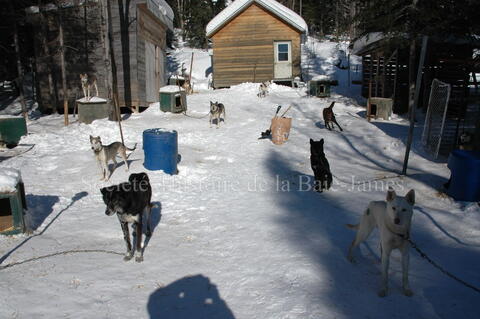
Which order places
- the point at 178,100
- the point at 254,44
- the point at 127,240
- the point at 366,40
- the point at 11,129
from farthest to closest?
the point at 254,44, the point at 366,40, the point at 178,100, the point at 11,129, the point at 127,240

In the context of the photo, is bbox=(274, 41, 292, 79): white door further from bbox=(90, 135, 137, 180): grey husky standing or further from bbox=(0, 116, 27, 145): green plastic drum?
bbox=(90, 135, 137, 180): grey husky standing

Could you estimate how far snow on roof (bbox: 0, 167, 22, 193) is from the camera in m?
5.58

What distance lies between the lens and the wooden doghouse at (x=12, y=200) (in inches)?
221

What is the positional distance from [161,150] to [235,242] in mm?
3996

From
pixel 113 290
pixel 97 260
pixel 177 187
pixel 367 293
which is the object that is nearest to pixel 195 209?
pixel 177 187

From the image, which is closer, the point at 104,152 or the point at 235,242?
the point at 235,242

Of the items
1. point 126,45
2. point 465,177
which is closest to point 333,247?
point 465,177

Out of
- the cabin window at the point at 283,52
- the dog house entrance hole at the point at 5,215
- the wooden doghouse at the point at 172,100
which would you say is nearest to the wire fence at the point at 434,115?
the dog house entrance hole at the point at 5,215

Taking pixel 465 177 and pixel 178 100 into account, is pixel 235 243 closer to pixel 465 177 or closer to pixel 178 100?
pixel 465 177

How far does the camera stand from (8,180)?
5.66 meters

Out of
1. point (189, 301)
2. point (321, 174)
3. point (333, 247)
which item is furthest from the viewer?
point (321, 174)

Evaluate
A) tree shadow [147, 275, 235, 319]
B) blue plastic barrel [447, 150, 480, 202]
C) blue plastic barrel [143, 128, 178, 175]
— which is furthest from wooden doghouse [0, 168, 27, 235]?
blue plastic barrel [447, 150, 480, 202]

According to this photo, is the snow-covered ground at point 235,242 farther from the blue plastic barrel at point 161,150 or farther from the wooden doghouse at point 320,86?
the wooden doghouse at point 320,86

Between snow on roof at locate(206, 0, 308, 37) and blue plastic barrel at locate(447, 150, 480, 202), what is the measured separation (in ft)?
62.3
